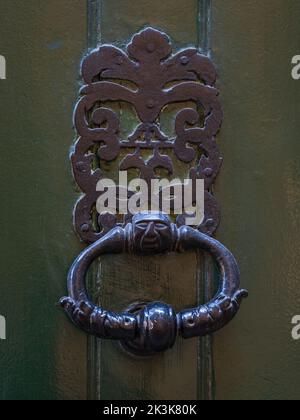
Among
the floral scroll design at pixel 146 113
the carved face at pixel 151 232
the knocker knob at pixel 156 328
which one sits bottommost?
the knocker knob at pixel 156 328

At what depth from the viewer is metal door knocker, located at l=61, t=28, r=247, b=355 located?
90 centimetres

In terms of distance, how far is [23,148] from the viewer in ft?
3.06

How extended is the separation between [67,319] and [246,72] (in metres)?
0.39

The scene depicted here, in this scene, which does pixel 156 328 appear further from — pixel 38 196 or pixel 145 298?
pixel 38 196

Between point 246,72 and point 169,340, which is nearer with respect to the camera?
point 169,340

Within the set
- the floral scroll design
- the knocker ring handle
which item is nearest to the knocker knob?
the knocker ring handle

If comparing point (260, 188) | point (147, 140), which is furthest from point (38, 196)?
point (260, 188)

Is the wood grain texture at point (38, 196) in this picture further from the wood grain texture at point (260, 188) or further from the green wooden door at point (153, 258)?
the wood grain texture at point (260, 188)

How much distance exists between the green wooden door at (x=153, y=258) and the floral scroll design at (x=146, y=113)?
2 cm

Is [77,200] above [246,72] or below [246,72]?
below

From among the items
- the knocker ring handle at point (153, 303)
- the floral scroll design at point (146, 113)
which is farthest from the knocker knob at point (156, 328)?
the floral scroll design at point (146, 113)

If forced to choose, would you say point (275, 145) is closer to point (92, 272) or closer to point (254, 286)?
point (254, 286)

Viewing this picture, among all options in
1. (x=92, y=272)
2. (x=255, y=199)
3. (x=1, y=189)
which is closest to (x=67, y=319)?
(x=92, y=272)

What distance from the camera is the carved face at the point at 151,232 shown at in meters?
0.89
